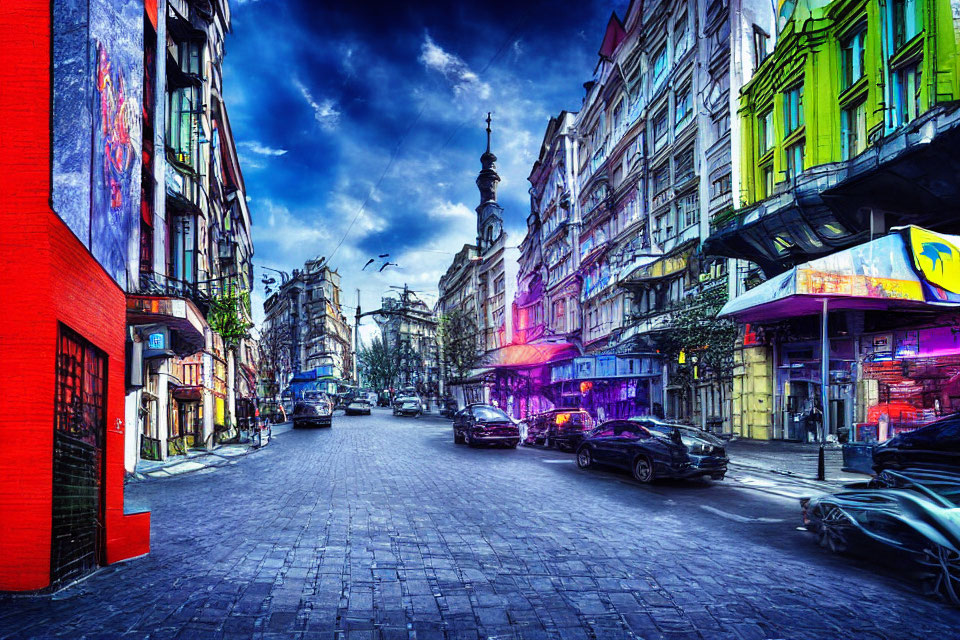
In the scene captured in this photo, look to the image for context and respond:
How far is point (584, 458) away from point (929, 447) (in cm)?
781

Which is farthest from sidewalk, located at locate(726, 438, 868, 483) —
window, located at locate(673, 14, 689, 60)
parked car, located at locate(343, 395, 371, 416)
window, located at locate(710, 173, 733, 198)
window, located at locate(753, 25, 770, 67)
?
parked car, located at locate(343, 395, 371, 416)

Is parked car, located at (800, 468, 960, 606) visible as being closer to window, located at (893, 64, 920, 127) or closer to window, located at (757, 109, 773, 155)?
window, located at (893, 64, 920, 127)

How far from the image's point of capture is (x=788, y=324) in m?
23.1

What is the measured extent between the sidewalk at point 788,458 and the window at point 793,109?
12029mm

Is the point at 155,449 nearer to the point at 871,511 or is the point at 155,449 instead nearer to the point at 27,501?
the point at 27,501

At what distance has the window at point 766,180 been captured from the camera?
2512cm

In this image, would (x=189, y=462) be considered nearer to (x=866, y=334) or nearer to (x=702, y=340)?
(x=702, y=340)

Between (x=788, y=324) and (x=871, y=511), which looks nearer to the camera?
(x=871, y=511)

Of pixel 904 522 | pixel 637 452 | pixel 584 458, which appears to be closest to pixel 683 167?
pixel 584 458

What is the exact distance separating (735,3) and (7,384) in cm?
2980

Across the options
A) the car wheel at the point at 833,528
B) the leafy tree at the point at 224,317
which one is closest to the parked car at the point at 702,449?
the car wheel at the point at 833,528

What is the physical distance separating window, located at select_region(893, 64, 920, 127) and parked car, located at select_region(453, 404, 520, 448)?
1567 centimetres

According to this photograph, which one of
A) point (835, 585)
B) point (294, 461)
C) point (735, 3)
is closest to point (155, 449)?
point (294, 461)

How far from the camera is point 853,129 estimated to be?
20.7 m
